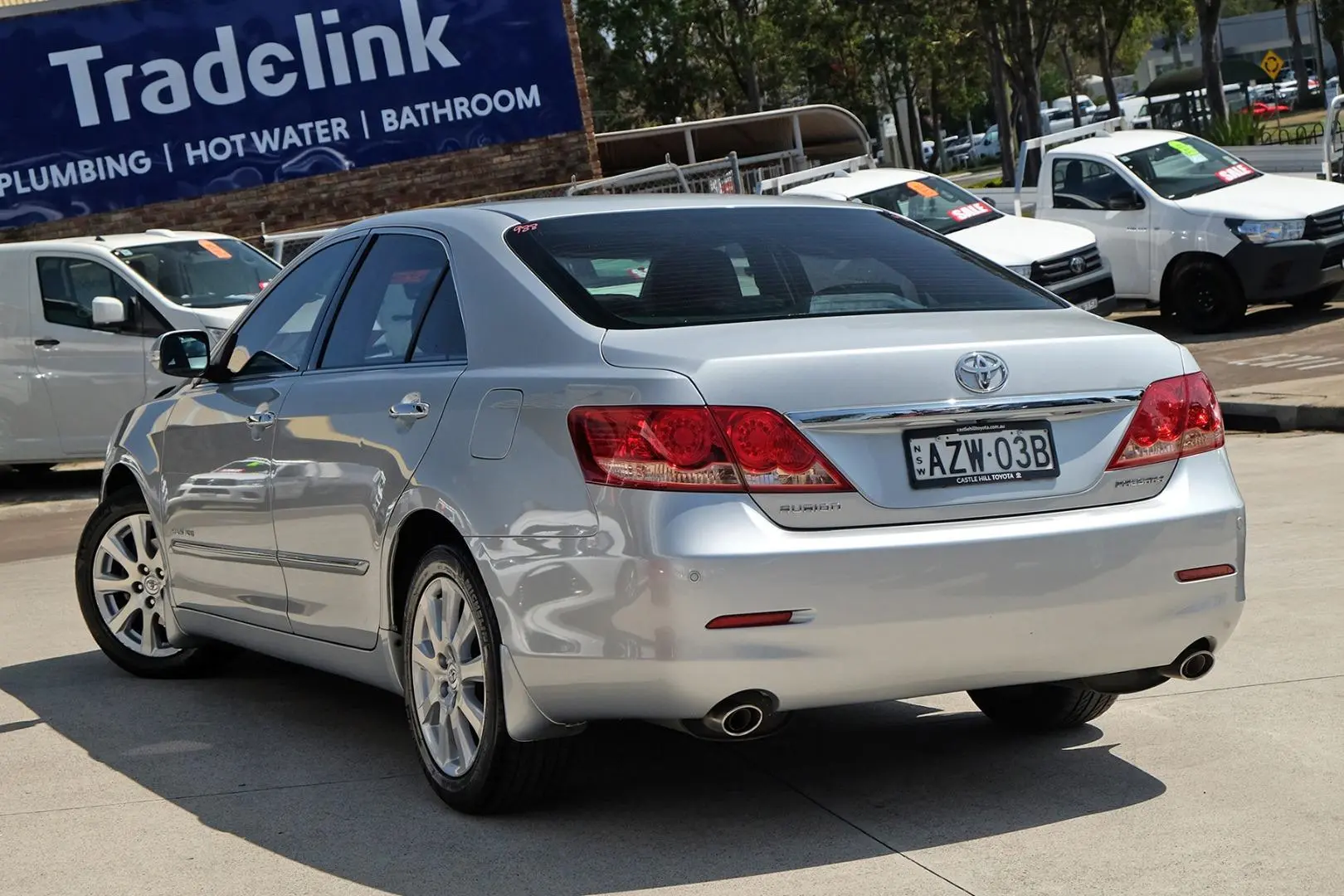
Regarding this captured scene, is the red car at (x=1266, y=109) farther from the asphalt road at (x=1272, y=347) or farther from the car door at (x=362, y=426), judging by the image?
the car door at (x=362, y=426)

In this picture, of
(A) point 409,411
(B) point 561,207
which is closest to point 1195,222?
(B) point 561,207

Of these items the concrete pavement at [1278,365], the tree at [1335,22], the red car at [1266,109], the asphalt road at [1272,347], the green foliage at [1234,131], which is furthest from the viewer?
the red car at [1266,109]

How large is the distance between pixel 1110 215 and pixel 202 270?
26.9 ft

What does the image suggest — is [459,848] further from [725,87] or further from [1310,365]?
[725,87]

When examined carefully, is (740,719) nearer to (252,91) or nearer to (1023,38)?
(252,91)

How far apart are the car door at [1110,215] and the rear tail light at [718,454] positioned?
13.6 metres

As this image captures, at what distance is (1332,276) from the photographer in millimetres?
16547

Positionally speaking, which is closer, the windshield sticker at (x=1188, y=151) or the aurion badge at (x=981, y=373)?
the aurion badge at (x=981, y=373)

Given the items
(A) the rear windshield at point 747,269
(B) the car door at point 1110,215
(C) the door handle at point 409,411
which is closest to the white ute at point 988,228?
(B) the car door at point 1110,215

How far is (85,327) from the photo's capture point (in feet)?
46.0

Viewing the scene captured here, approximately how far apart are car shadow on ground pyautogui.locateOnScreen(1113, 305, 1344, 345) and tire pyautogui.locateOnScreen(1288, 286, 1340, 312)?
6 centimetres

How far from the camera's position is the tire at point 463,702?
180 inches

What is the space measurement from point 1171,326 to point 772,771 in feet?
45.9

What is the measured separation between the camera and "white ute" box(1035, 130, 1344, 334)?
648 inches
